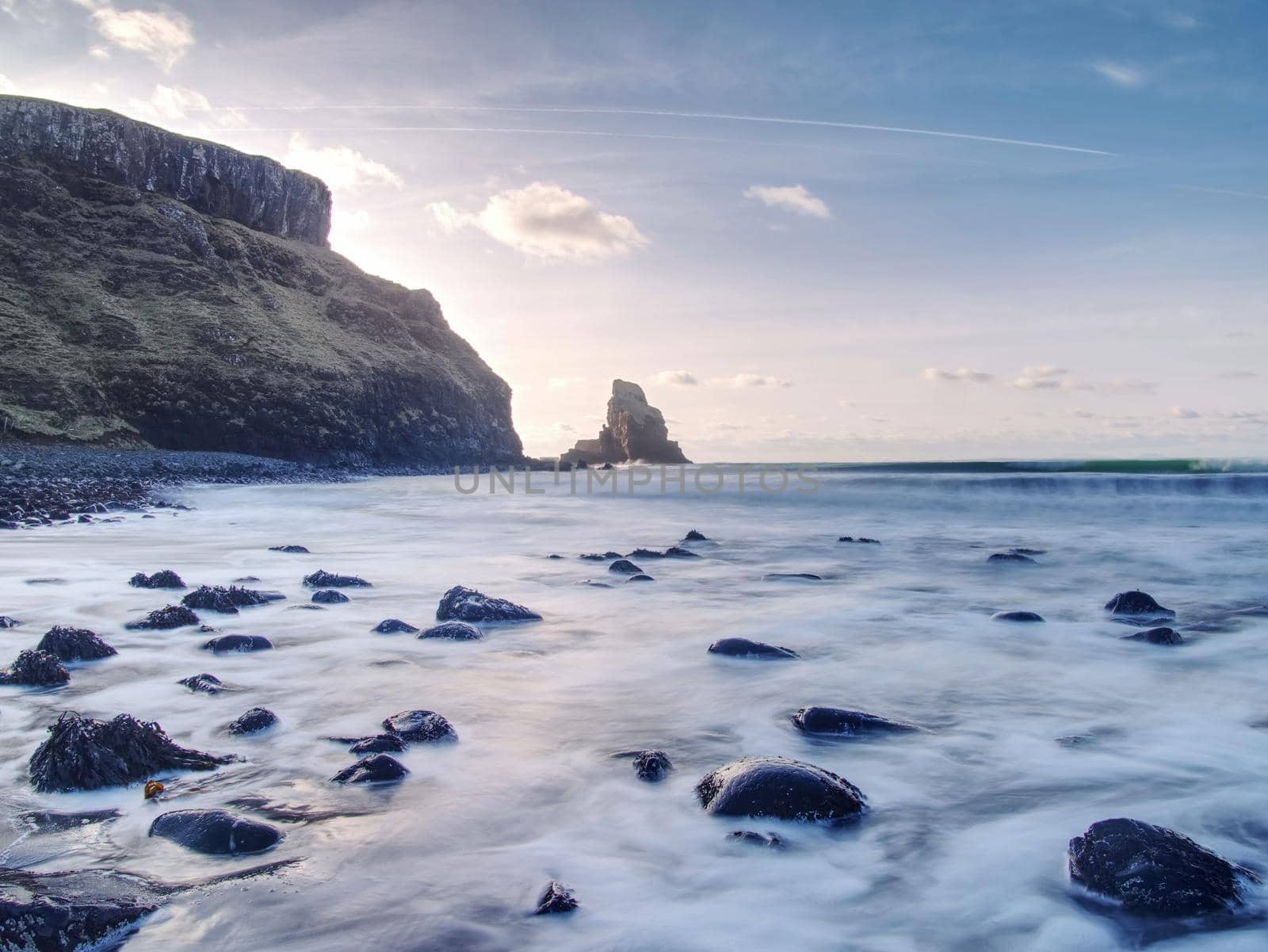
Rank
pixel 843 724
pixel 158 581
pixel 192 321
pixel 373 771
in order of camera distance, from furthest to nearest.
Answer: pixel 192 321
pixel 158 581
pixel 843 724
pixel 373 771

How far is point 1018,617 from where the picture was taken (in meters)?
6.84

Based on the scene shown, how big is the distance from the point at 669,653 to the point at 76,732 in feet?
11.7

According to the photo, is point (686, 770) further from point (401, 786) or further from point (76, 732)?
point (76, 732)

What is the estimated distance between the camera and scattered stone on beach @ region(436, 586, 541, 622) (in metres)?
6.28

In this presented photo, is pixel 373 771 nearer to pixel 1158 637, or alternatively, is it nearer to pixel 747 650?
pixel 747 650

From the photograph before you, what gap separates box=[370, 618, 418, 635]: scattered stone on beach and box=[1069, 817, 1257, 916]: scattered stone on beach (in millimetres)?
4522

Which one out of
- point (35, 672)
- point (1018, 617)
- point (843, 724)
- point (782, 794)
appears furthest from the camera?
point (1018, 617)

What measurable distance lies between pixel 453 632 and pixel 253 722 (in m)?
2.09

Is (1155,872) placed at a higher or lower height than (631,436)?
lower

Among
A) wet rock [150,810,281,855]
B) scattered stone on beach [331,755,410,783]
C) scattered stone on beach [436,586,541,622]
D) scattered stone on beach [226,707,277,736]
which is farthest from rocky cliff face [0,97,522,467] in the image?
wet rock [150,810,281,855]

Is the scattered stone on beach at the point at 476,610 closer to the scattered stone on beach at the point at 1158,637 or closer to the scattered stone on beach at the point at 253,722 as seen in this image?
the scattered stone on beach at the point at 253,722

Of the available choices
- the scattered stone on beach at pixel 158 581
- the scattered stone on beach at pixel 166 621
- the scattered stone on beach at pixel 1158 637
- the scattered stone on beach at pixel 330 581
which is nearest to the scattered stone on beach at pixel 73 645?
the scattered stone on beach at pixel 166 621

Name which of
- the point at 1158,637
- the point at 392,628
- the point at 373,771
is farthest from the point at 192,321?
the point at 1158,637

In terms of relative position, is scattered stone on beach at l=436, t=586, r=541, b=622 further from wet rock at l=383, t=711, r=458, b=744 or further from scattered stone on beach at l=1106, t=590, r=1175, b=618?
scattered stone on beach at l=1106, t=590, r=1175, b=618
